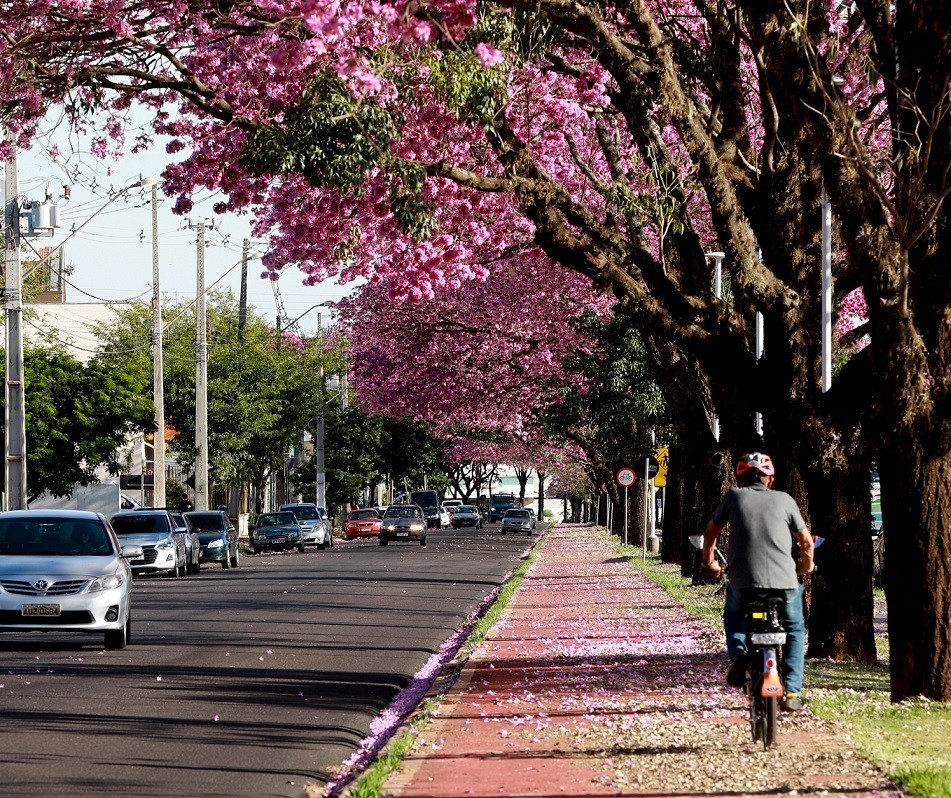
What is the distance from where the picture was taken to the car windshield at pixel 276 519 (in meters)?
60.4

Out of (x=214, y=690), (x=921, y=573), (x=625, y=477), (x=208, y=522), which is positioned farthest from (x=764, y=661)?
(x=625, y=477)

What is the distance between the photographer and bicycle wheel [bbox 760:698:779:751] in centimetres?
1000

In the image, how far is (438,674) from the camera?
1617 cm

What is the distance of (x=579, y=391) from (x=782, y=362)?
96.8ft

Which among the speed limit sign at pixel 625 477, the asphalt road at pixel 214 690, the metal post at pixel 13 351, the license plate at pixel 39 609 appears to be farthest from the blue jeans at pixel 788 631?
the speed limit sign at pixel 625 477

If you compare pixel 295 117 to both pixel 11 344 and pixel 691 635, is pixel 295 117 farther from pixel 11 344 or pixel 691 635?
pixel 11 344

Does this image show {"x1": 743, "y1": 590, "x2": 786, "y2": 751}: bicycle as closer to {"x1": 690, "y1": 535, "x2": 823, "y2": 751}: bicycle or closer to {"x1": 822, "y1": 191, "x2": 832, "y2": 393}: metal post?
{"x1": 690, "y1": 535, "x2": 823, "y2": 751}: bicycle

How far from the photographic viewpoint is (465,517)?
110m

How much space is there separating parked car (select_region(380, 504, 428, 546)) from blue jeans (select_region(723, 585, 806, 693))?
183ft

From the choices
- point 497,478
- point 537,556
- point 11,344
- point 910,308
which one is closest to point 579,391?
point 537,556

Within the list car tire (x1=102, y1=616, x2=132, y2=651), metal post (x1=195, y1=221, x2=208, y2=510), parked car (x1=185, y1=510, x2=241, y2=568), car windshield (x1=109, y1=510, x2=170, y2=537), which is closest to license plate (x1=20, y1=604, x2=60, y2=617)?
car tire (x1=102, y1=616, x2=132, y2=651)

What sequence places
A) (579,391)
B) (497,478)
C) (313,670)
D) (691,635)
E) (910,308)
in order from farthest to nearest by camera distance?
(497,478) < (579,391) < (691,635) < (313,670) < (910,308)

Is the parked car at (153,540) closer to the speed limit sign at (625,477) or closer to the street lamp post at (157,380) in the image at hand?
the street lamp post at (157,380)

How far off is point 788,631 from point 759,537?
601 millimetres
